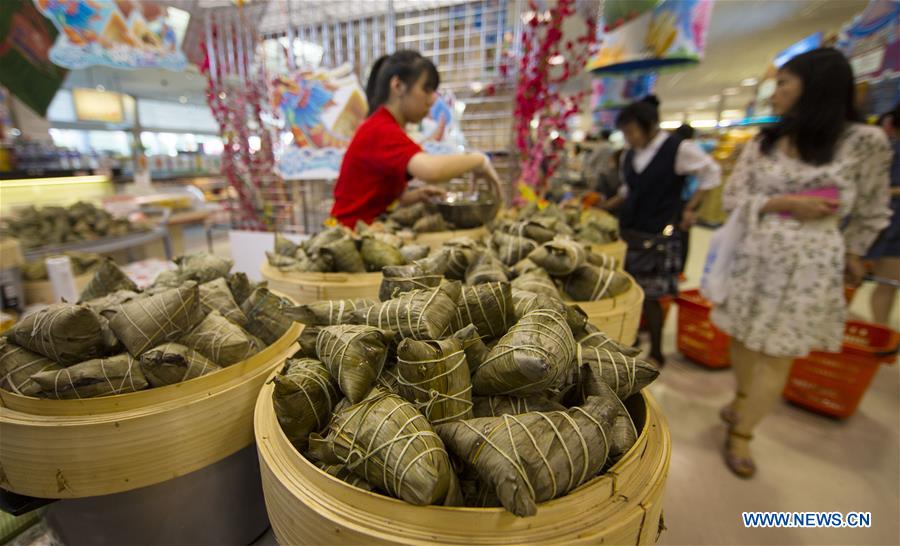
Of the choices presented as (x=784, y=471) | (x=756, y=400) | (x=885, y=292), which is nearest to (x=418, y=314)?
(x=756, y=400)

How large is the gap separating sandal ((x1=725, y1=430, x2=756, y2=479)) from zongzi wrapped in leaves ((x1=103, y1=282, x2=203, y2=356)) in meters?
2.48

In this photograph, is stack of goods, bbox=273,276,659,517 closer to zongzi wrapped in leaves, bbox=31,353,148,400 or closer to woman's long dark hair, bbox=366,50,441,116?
zongzi wrapped in leaves, bbox=31,353,148,400

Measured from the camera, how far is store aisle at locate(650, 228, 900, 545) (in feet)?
5.66

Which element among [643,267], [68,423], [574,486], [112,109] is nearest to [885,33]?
[643,267]

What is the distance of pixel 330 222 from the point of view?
6.76ft

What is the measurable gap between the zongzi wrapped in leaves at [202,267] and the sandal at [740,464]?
249cm

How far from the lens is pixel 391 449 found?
0.67 m

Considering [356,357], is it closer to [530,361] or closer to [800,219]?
[530,361]

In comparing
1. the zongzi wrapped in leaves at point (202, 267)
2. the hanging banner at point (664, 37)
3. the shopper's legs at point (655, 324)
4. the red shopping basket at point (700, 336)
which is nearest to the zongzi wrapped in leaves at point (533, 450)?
the zongzi wrapped in leaves at point (202, 267)

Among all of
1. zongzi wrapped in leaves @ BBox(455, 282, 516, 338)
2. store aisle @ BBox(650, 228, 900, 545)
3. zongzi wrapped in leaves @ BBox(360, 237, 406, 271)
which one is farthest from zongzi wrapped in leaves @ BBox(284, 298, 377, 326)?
store aisle @ BBox(650, 228, 900, 545)

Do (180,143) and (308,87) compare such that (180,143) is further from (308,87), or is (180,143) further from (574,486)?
(574,486)

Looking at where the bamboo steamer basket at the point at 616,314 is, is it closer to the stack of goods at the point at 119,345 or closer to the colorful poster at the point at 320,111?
→ the stack of goods at the point at 119,345

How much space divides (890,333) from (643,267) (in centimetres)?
145

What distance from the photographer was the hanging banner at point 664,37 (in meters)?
3.00
